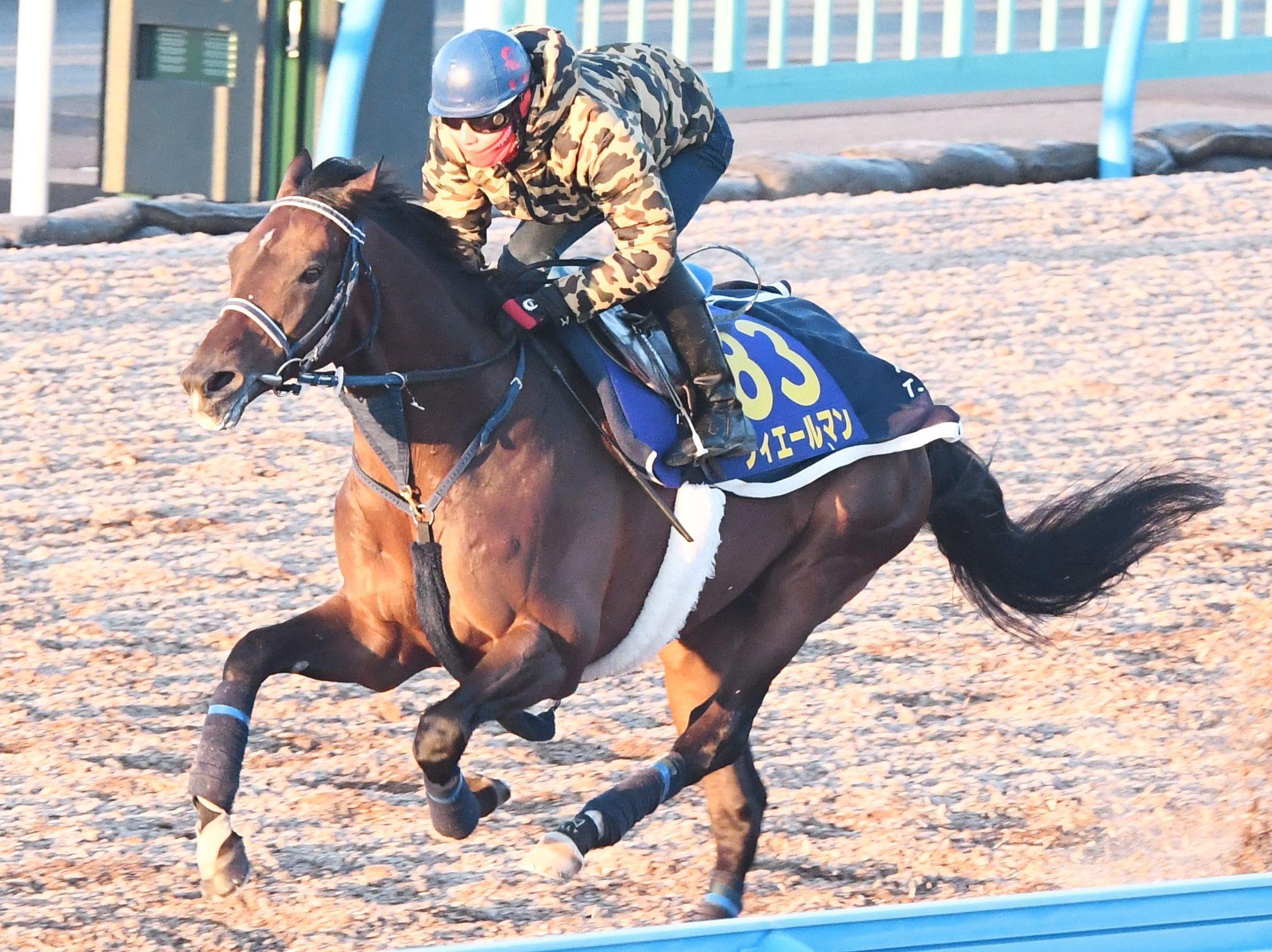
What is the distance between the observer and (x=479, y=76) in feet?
11.9

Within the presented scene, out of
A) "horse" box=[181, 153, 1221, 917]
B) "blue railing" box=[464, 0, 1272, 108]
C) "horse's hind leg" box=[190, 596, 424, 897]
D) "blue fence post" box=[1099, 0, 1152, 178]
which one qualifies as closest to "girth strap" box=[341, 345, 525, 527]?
"horse" box=[181, 153, 1221, 917]

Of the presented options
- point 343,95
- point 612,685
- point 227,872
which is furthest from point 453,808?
point 343,95

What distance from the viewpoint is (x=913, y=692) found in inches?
226

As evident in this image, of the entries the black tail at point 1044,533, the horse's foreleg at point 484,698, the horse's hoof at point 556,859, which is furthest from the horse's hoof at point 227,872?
the black tail at point 1044,533

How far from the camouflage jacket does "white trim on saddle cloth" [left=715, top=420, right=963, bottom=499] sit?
0.61 meters

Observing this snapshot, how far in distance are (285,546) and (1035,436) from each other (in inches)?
120

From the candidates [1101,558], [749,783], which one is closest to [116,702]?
[749,783]

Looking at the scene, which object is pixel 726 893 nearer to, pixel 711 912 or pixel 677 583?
pixel 711 912

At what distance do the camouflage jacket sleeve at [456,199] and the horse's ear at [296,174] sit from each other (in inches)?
12.6

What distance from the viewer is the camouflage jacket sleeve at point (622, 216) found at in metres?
3.81

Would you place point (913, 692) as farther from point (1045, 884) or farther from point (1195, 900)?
point (1195, 900)

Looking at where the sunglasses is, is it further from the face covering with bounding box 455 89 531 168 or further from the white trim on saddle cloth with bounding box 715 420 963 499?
the white trim on saddle cloth with bounding box 715 420 963 499

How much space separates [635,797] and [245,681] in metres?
0.83

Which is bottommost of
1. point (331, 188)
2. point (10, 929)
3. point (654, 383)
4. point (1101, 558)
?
point (10, 929)
